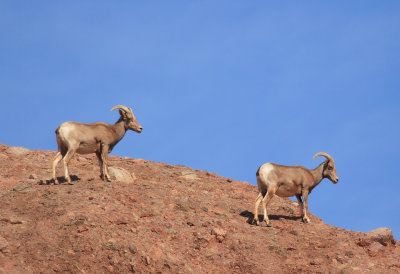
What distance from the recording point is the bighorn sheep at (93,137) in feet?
65.2

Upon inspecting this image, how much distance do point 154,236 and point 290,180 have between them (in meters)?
5.95

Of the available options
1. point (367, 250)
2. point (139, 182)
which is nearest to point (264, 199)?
point (367, 250)

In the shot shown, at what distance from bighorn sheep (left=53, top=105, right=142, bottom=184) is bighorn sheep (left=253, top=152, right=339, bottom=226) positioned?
5760 millimetres

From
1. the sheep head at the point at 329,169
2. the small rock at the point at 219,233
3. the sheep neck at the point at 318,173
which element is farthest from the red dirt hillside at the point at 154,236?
the sheep head at the point at 329,169

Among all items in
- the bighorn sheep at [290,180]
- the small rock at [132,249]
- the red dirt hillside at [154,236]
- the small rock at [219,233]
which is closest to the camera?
the red dirt hillside at [154,236]

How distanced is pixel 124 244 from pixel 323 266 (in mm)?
6200

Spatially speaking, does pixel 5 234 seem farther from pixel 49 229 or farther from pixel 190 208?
pixel 190 208

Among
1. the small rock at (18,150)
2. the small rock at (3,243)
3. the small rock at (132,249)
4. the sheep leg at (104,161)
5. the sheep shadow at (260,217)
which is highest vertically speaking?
the small rock at (18,150)

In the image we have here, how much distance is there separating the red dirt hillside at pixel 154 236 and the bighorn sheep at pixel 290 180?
98 cm

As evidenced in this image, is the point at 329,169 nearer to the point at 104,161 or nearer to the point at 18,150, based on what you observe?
the point at 104,161

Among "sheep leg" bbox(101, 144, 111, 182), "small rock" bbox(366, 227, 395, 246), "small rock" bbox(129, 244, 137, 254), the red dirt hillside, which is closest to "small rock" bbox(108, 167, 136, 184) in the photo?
the red dirt hillside

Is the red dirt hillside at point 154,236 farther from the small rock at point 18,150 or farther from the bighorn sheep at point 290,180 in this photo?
the small rock at point 18,150

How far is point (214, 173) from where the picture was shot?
1032 inches

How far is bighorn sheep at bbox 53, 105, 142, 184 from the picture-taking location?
19875 millimetres
